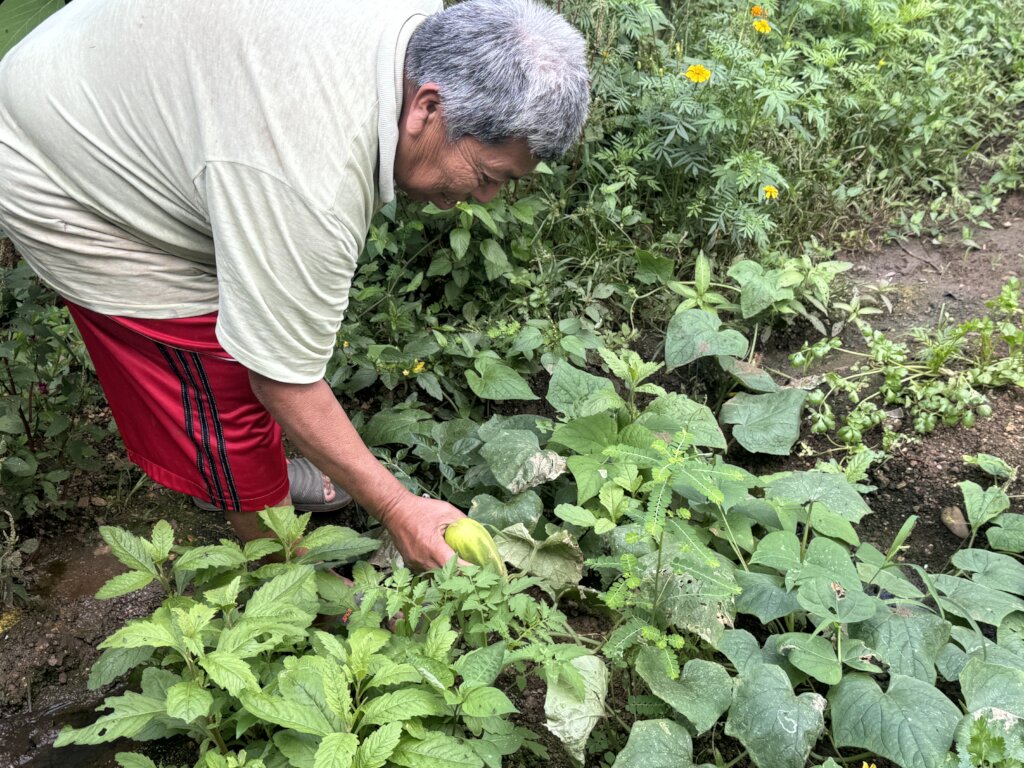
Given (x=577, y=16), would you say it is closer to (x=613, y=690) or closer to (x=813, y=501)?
(x=813, y=501)

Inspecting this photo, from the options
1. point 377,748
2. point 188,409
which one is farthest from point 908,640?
point 188,409

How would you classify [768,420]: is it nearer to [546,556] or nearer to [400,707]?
[546,556]

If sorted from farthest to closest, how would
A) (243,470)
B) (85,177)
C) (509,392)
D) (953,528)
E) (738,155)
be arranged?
Answer: (738,155), (509,392), (953,528), (243,470), (85,177)

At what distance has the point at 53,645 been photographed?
2.42 metres

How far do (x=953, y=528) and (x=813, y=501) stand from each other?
0.59 meters

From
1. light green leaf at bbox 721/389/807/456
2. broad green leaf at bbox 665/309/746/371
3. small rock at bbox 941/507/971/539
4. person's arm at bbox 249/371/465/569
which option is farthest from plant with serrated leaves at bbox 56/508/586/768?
small rock at bbox 941/507/971/539

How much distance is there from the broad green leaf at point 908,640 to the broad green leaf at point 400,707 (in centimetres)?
102

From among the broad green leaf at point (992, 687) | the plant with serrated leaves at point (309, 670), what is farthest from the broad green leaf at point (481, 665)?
the broad green leaf at point (992, 687)

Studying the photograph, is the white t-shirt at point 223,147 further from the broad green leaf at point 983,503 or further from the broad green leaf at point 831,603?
the broad green leaf at point 983,503

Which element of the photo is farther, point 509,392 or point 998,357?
point 998,357

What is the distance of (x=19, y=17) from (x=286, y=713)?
7.15 ft

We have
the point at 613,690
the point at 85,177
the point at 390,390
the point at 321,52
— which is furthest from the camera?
the point at 390,390

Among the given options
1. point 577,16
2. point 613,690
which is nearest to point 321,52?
point 613,690

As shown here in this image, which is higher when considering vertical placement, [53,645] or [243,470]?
[243,470]
